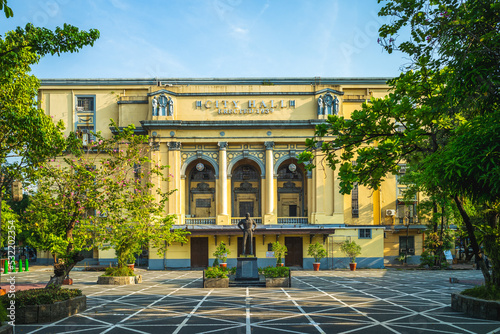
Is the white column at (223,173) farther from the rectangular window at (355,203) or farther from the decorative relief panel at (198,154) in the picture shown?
the rectangular window at (355,203)

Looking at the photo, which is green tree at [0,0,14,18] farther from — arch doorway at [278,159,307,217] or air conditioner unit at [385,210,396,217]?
air conditioner unit at [385,210,396,217]

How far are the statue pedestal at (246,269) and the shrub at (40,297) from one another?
9.83 meters

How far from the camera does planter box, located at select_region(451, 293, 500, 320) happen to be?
43.2ft

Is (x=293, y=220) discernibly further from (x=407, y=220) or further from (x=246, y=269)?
(x=246, y=269)

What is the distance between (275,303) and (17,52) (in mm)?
11988

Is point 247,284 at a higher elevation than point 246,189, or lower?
lower

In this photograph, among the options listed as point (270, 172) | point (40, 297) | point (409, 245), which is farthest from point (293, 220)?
point (40, 297)

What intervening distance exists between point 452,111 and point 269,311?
334 inches

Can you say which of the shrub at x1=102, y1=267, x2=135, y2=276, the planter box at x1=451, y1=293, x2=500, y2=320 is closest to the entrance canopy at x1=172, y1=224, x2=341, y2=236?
the shrub at x1=102, y1=267, x2=135, y2=276

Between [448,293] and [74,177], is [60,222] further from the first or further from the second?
[448,293]

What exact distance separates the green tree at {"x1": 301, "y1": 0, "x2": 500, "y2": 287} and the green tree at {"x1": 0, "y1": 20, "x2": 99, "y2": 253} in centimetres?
659

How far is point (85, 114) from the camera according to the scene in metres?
40.9

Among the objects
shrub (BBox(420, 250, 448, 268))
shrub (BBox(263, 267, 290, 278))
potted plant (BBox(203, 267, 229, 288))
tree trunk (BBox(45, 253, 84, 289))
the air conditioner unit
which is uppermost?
the air conditioner unit

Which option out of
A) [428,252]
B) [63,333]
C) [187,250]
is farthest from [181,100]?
[63,333]
